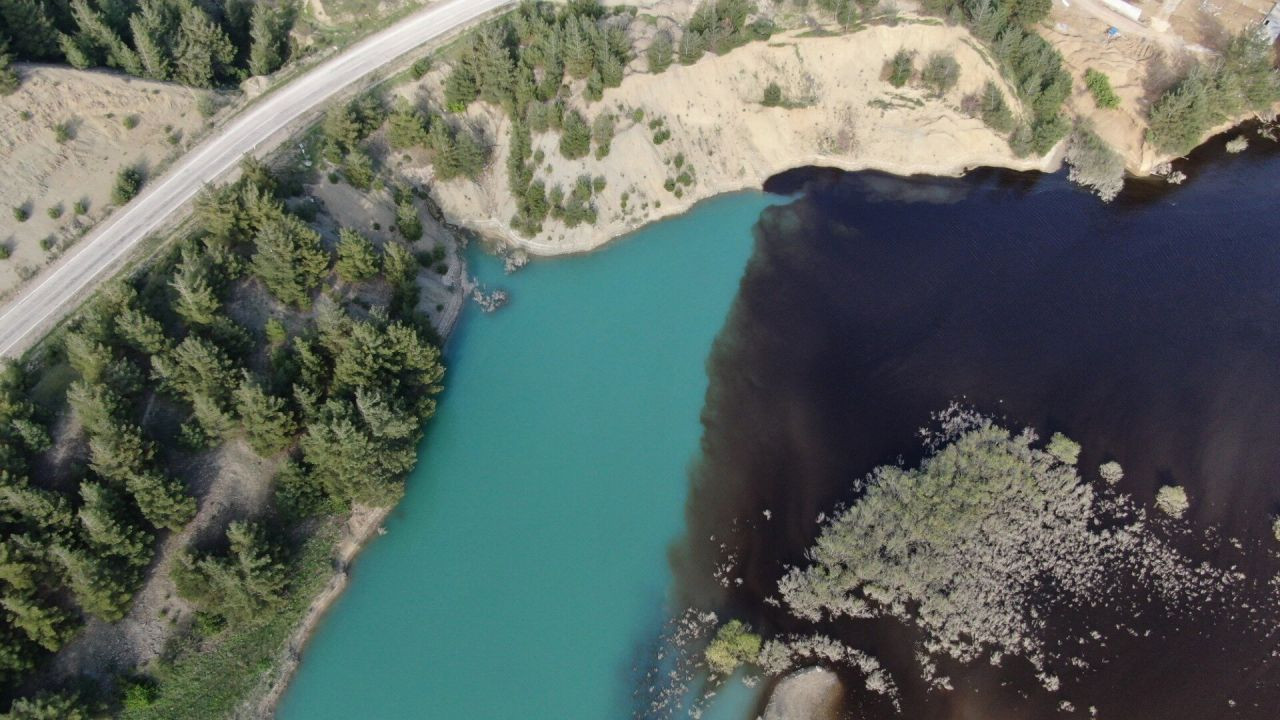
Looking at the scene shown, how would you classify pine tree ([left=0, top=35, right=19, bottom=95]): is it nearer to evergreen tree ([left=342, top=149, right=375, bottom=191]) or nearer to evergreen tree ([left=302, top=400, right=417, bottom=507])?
evergreen tree ([left=342, top=149, right=375, bottom=191])

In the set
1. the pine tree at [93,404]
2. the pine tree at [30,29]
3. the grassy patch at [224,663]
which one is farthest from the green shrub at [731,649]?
the pine tree at [30,29]

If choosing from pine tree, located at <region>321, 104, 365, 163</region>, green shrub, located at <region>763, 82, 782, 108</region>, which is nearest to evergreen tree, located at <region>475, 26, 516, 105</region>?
pine tree, located at <region>321, 104, 365, 163</region>

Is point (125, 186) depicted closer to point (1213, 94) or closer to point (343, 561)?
point (343, 561)

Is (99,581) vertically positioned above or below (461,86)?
below

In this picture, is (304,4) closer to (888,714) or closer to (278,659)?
(278,659)

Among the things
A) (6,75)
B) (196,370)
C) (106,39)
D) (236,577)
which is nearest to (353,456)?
(236,577)

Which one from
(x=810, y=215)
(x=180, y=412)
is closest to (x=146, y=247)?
(x=180, y=412)

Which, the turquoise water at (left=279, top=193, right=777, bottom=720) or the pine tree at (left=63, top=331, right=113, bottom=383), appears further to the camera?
the pine tree at (left=63, top=331, right=113, bottom=383)
